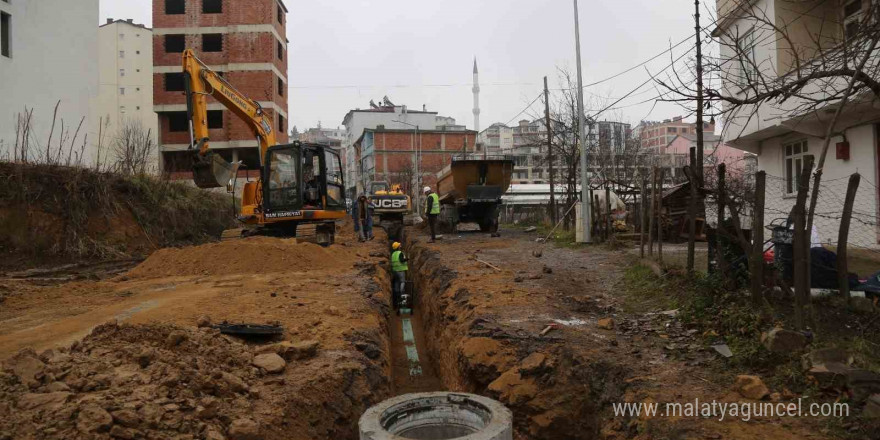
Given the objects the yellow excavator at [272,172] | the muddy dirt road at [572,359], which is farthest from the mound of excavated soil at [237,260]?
the muddy dirt road at [572,359]

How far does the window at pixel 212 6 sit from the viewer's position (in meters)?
36.8

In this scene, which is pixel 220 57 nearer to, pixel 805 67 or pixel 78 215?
pixel 78 215

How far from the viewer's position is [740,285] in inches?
256

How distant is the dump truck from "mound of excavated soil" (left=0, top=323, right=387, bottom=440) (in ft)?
46.8

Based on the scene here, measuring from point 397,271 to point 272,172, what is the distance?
4.62 m

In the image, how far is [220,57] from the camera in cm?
3631

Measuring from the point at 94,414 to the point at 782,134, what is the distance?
15.3 meters

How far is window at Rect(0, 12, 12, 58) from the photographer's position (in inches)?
807

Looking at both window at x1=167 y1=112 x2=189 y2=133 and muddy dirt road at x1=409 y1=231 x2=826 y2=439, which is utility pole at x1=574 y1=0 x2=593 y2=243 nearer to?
muddy dirt road at x1=409 y1=231 x2=826 y2=439

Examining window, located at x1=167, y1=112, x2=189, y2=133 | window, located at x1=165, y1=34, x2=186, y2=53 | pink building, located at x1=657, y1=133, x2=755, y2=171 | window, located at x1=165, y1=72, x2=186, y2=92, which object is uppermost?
window, located at x1=165, y1=34, x2=186, y2=53

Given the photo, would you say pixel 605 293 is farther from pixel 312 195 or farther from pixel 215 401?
pixel 312 195

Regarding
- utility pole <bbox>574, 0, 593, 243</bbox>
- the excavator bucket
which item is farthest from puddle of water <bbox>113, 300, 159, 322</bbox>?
utility pole <bbox>574, 0, 593, 243</bbox>

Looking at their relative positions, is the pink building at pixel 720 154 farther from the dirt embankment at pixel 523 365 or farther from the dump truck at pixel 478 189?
the dump truck at pixel 478 189

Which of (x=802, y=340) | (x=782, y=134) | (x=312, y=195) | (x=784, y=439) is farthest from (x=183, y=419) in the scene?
(x=782, y=134)
